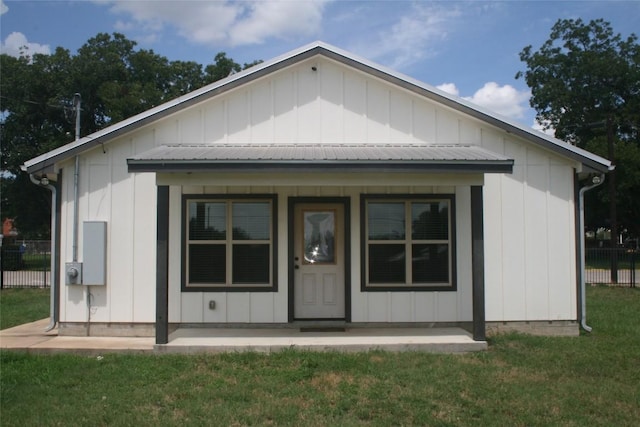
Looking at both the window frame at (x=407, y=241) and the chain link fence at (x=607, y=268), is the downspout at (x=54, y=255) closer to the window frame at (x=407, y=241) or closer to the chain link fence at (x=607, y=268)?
the window frame at (x=407, y=241)

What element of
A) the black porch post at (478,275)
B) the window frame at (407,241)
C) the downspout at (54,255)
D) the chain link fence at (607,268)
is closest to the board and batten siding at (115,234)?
the downspout at (54,255)

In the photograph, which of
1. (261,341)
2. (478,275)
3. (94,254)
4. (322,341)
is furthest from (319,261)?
(94,254)

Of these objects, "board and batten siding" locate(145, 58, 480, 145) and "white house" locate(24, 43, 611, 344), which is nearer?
"white house" locate(24, 43, 611, 344)

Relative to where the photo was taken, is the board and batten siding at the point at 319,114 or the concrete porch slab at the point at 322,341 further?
the board and batten siding at the point at 319,114

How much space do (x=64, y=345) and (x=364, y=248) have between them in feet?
15.8

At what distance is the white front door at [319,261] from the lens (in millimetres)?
8703

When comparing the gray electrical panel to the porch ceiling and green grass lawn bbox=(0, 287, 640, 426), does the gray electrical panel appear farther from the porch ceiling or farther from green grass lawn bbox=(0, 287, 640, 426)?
the porch ceiling

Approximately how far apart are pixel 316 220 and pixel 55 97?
23336 millimetres

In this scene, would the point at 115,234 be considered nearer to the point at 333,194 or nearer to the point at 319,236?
the point at 319,236

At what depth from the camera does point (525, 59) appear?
3419cm

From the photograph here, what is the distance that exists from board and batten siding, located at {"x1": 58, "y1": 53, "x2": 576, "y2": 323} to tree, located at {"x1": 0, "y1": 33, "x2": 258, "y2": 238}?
61.3 ft

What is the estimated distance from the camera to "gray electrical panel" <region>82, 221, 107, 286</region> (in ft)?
27.0

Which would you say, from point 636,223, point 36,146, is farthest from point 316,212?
point 636,223

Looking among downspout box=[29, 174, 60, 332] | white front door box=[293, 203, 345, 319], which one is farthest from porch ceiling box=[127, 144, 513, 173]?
downspout box=[29, 174, 60, 332]
